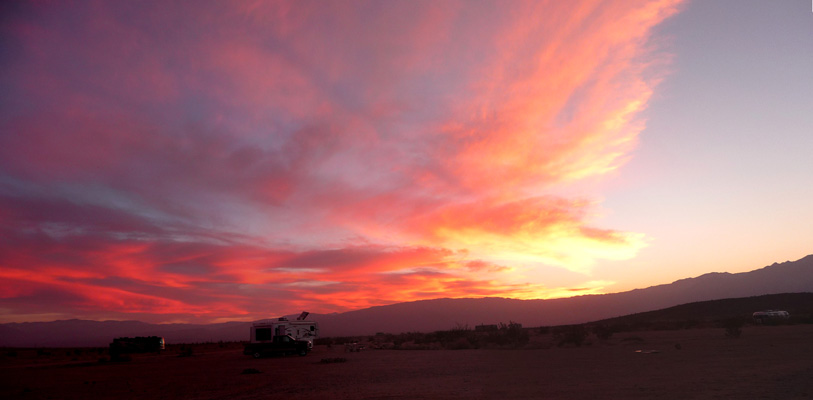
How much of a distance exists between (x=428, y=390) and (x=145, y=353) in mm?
50452

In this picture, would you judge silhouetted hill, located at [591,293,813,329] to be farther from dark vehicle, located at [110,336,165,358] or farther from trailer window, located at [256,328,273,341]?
dark vehicle, located at [110,336,165,358]

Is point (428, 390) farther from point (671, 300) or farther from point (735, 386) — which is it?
point (671, 300)

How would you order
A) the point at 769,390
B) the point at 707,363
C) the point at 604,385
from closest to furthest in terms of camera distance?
the point at 769,390, the point at 604,385, the point at 707,363

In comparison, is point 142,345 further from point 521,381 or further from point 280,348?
point 521,381

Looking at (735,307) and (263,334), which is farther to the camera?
(735,307)

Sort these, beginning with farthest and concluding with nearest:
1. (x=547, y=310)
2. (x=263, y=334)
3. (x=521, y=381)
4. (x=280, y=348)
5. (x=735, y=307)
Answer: (x=547, y=310) < (x=735, y=307) < (x=263, y=334) < (x=280, y=348) < (x=521, y=381)

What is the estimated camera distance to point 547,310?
181375 millimetres

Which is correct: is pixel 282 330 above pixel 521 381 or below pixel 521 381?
above

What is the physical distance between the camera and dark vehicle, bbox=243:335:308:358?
35000mm

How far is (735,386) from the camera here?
1193 centimetres

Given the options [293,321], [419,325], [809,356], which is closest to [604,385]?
[809,356]

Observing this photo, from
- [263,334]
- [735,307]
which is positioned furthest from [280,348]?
[735,307]

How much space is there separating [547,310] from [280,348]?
16376cm


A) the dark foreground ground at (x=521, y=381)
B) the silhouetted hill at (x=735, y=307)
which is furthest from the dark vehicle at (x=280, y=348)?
the silhouetted hill at (x=735, y=307)
